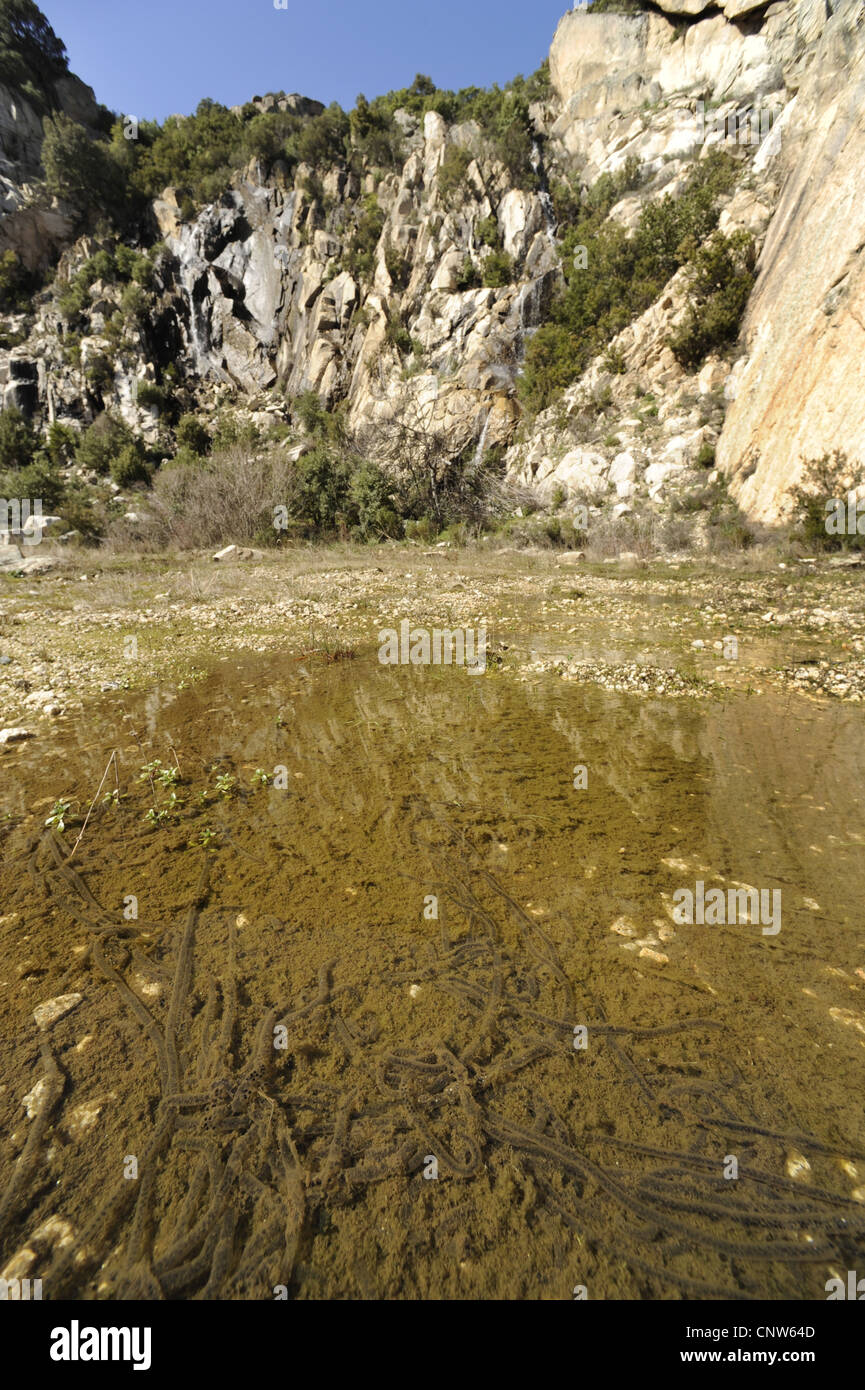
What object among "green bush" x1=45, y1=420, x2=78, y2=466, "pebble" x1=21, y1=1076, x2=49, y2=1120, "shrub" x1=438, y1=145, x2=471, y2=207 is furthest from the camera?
"green bush" x1=45, y1=420, x2=78, y2=466

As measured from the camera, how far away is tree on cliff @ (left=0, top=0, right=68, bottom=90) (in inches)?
1722

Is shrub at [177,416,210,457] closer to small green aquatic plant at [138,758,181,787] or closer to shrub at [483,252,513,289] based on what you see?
shrub at [483,252,513,289]

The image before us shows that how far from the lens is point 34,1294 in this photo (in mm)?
1896

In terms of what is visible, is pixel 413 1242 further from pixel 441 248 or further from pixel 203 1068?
pixel 441 248

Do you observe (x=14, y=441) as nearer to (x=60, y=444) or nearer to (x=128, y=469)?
(x=60, y=444)

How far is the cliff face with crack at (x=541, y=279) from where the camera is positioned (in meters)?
17.2

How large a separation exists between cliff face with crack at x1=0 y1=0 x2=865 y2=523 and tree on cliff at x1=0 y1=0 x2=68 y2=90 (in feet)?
6.23

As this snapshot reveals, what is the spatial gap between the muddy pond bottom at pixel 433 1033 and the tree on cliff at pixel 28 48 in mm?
68702

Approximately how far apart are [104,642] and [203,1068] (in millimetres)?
9619

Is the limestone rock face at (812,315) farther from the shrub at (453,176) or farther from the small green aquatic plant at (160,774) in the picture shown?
the shrub at (453,176)

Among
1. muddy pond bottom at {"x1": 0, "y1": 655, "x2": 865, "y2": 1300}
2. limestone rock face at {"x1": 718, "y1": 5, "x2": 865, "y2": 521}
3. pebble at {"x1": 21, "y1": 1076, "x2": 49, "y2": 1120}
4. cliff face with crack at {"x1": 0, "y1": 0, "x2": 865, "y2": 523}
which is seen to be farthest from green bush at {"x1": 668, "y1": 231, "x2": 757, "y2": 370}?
pebble at {"x1": 21, "y1": 1076, "x2": 49, "y2": 1120}

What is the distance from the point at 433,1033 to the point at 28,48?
77.0m

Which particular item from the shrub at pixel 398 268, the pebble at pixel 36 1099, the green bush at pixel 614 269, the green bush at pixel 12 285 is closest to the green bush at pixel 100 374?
the green bush at pixel 12 285

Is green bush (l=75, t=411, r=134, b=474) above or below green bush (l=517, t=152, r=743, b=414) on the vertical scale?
below
